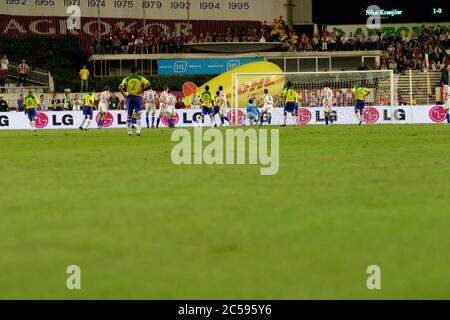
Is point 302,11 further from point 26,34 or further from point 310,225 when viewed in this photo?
point 310,225

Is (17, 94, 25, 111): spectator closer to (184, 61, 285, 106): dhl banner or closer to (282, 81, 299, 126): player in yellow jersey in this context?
(184, 61, 285, 106): dhl banner

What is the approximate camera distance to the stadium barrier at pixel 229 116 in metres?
46.8

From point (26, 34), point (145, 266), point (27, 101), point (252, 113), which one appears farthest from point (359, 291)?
point (26, 34)

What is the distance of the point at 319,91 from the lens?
51219 mm

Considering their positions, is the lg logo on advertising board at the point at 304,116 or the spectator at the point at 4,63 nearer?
the lg logo on advertising board at the point at 304,116

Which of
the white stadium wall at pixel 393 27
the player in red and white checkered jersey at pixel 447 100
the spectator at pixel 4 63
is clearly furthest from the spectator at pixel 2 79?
the player in red and white checkered jersey at pixel 447 100

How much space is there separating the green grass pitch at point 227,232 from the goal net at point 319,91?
31.9 meters

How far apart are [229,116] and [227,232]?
1571 inches

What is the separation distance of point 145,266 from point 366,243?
6.65 ft

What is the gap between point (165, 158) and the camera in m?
19.2

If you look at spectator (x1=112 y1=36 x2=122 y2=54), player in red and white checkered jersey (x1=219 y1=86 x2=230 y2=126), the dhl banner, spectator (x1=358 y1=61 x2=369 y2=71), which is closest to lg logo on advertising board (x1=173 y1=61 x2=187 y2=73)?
spectator (x1=112 y1=36 x2=122 y2=54)

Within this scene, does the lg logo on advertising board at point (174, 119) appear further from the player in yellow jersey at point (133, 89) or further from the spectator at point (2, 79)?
the player in yellow jersey at point (133, 89)

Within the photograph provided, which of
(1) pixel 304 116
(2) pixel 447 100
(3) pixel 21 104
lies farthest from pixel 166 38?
(2) pixel 447 100

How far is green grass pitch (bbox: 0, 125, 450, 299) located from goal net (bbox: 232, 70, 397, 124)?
3193 centimetres
